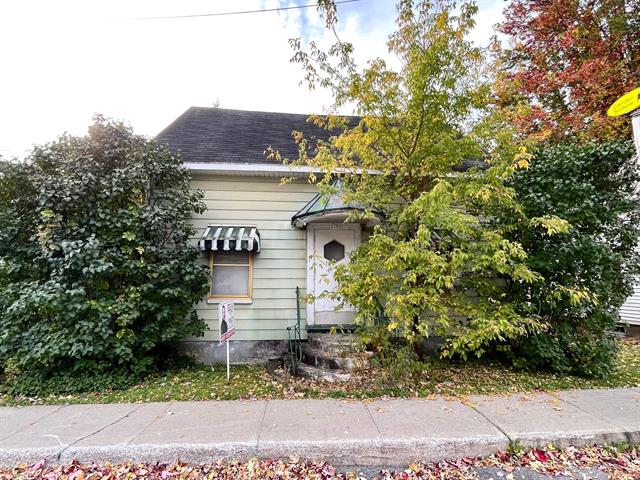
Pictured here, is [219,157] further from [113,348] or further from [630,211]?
[630,211]

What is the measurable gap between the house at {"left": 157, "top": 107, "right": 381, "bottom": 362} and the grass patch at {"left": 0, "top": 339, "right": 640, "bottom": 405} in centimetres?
85

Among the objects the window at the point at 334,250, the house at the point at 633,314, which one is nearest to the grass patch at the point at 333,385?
the window at the point at 334,250

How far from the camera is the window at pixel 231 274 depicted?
5.90 m

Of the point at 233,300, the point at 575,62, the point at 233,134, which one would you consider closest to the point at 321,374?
the point at 233,300

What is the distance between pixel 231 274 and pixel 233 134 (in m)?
3.53

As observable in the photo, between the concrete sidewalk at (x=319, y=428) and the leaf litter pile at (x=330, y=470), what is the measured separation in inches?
2.8

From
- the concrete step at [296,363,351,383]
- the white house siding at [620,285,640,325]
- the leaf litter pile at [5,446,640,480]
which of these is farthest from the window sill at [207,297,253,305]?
the white house siding at [620,285,640,325]

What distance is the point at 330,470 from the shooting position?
9.03ft

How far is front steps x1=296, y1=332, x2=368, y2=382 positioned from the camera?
15.0 ft

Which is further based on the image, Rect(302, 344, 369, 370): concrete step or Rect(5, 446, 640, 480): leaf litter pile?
Rect(302, 344, 369, 370): concrete step

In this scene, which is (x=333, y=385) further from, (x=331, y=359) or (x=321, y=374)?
(x=331, y=359)

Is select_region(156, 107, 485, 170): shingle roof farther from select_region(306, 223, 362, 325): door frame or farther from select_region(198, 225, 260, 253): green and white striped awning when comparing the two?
select_region(306, 223, 362, 325): door frame

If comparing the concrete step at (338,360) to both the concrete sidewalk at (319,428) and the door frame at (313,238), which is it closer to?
the concrete sidewalk at (319,428)

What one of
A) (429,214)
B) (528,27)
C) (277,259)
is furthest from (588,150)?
(528,27)
